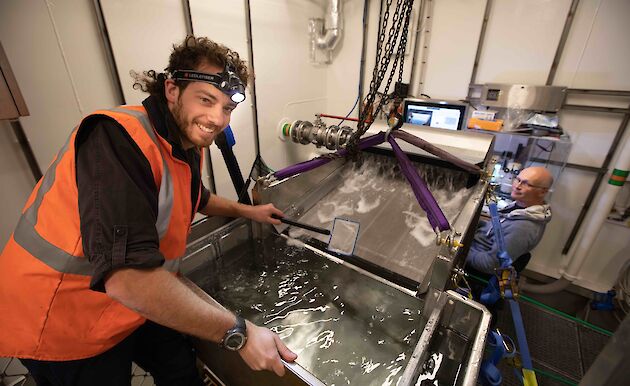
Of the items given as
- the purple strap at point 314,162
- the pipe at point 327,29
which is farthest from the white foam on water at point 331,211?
the pipe at point 327,29

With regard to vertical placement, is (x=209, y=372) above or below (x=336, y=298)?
below

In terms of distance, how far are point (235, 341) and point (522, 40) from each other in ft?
9.30

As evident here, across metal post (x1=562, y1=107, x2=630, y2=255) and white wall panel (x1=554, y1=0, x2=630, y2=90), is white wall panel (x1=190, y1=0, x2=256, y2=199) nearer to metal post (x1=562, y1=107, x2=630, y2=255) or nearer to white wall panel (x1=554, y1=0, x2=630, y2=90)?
white wall panel (x1=554, y1=0, x2=630, y2=90)

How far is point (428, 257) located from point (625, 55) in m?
2.12

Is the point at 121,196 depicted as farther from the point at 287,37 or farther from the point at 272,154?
the point at 287,37

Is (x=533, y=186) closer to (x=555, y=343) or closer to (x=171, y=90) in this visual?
(x=555, y=343)

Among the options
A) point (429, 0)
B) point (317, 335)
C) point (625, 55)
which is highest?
point (429, 0)

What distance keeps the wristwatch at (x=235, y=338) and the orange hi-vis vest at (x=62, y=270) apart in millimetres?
307

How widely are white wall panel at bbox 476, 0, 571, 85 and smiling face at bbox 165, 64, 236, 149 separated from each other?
7.91 ft

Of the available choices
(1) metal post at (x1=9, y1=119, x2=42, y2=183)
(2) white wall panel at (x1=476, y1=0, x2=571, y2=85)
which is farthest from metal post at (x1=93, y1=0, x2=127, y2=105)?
(2) white wall panel at (x1=476, y1=0, x2=571, y2=85)

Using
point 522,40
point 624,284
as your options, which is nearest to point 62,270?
point 522,40

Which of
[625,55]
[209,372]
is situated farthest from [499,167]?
[209,372]

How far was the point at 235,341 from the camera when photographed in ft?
2.31

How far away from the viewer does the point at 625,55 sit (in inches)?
74.5
